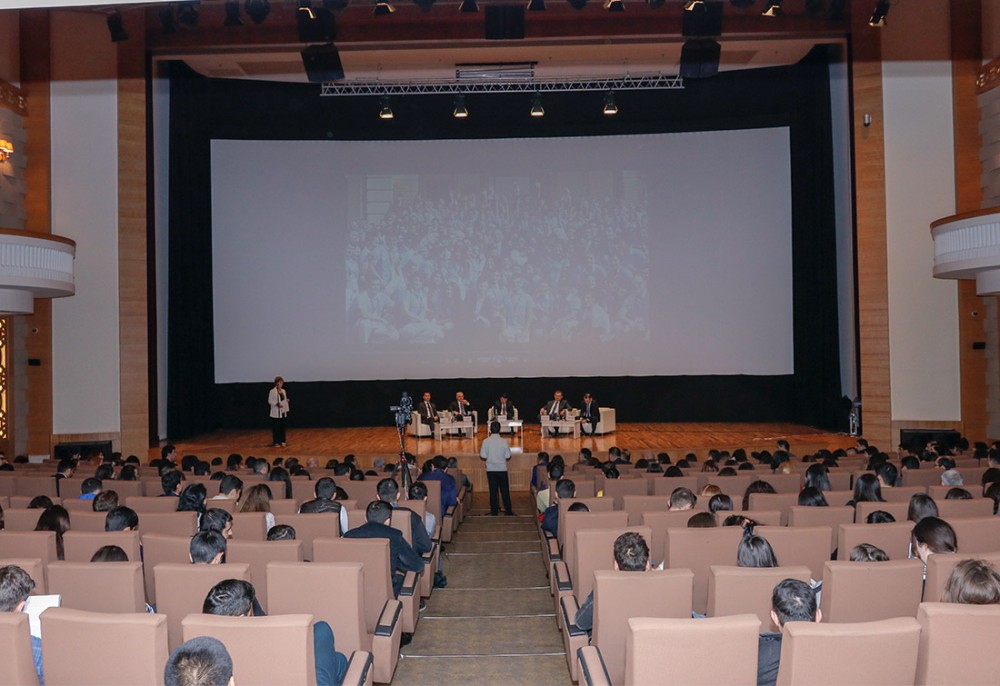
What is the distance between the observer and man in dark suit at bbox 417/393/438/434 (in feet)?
54.0

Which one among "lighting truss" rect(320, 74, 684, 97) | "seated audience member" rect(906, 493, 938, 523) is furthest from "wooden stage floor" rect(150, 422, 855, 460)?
"seated audience member" rect(906, 493, 938, 523)

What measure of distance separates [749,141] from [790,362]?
4533 mm

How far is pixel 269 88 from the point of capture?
674 inches

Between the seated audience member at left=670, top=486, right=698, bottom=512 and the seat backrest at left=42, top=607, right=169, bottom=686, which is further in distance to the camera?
the seated audience member at left=670, top=486, right=698, bottom=512

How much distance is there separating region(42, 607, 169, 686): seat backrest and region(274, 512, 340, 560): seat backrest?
244 centimetres

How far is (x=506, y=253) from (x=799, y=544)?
1258 centimetres

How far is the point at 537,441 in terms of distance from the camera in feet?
51.2

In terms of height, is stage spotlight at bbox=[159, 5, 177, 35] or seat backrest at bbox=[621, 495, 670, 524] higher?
stage spotlight at bbox=[159, 5, 177, 35]

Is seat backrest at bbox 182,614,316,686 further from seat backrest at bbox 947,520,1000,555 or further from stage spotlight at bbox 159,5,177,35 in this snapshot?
stage spotlight at bbox 159,5,177,35

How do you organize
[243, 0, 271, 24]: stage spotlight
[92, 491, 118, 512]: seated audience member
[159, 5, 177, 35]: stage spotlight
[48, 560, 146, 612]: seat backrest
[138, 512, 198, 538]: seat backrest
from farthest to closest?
[159, 5, 177, 35]: stage spotlight → [243, 0, 271, 24]: stage spotlight → [92, 491, 118, 512]: seated audience member → [138, 512, 198, 538]: seat backrest → [48, 560, 146, 612]: seat backrest

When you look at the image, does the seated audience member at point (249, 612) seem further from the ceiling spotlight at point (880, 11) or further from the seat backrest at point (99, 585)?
the ceiling spotlight at point (880, 11)

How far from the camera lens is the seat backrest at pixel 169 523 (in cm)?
564

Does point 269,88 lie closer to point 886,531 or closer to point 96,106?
point 96,106

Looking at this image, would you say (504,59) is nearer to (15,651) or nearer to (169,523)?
(169,523)
